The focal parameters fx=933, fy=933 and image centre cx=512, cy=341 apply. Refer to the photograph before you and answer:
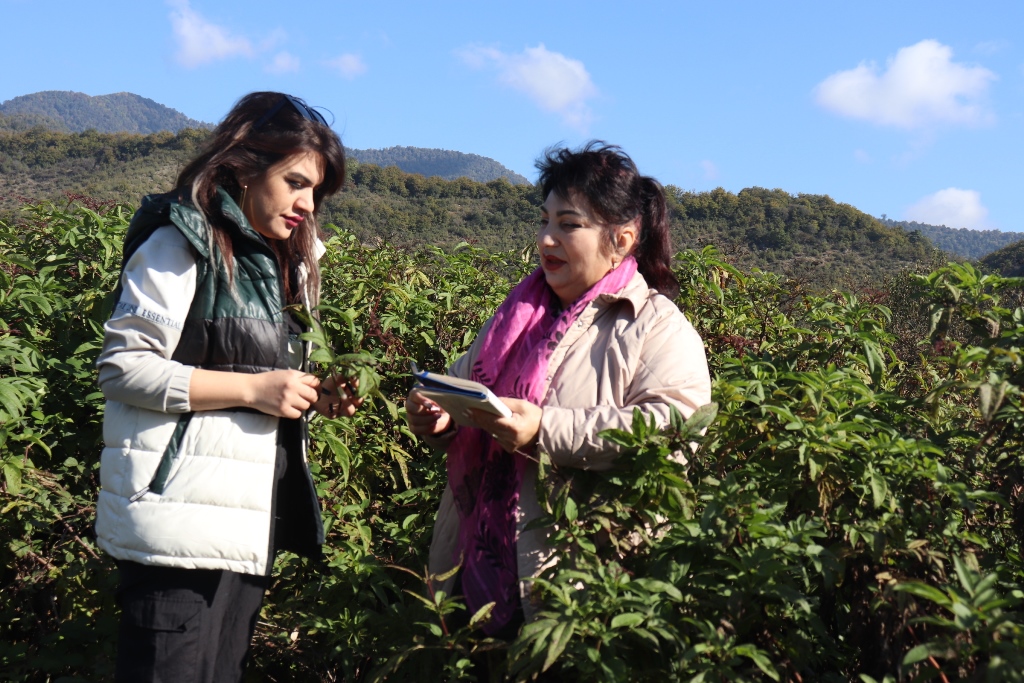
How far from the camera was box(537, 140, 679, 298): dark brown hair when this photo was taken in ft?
8.23

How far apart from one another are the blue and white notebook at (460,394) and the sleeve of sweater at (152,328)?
0.52 meters

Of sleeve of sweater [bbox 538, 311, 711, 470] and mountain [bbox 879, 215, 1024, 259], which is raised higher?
mountain [bbox 879, 215, 1024, 259]

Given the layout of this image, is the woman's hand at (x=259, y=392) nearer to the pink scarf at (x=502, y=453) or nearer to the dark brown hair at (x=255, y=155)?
the dark brown hair at (x=255, y=155)

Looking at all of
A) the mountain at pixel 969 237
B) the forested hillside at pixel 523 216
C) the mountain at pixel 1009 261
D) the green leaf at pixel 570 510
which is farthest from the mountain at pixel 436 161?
the green leaf at pixel 570 510

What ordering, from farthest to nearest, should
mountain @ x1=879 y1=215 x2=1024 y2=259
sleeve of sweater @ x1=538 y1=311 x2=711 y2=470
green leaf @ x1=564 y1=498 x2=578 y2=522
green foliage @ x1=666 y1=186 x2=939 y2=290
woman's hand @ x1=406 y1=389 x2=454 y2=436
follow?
mountain @ x1=879 y1=215 x2=1024 y2=259 → green foliage @ x1=666 y1=186 x2=939 y2=290 → woman's hand @ x1=406 y1=389 x2=454 y2=436 → sleeve of sweater @ x1=538 y1=311 x2=711 y2=470 → green leaf @ x1=564 y1=498 x2=578 y2=522

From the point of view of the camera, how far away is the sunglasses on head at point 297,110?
2260 millimetres

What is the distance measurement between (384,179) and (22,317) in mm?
22518

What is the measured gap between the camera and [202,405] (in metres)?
1.99

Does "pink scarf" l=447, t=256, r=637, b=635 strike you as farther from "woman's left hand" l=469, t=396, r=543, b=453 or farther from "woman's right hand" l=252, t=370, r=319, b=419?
"woman's right hand" l=252, t=370, r=319, b=419

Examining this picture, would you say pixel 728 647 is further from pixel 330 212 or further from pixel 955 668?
pixel 330 212

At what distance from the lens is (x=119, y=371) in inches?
77.2

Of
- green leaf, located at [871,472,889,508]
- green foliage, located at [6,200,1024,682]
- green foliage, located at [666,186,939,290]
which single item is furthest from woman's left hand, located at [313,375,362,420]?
green foliage, located at [666,186,939,290]

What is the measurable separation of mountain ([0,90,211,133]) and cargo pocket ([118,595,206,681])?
5464 inches

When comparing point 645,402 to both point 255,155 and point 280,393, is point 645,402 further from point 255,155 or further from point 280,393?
point 255,155
